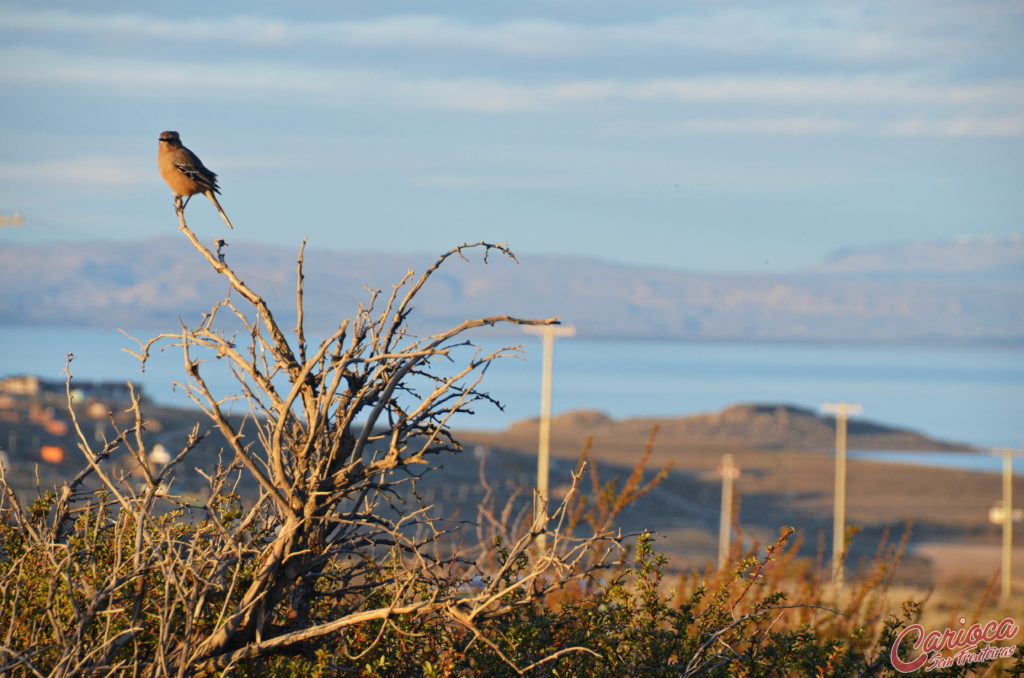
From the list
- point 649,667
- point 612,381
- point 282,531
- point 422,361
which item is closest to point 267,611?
point 282,531

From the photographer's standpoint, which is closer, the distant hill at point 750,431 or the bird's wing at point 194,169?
the bird's wing at point 194,169

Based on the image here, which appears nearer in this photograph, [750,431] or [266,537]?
[266,537]

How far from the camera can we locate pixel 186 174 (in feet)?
19.3

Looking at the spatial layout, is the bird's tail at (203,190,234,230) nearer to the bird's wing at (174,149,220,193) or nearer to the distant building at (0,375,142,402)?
the bird's wing at (174,149,220,193)

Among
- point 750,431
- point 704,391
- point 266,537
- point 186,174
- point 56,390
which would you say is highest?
point 186,174

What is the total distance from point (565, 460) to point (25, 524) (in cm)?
5756

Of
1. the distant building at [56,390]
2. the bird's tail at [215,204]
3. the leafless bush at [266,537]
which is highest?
the bird's tail at [215,204]

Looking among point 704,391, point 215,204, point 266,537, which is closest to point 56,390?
point 215,204

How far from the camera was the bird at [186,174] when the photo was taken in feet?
19.3
